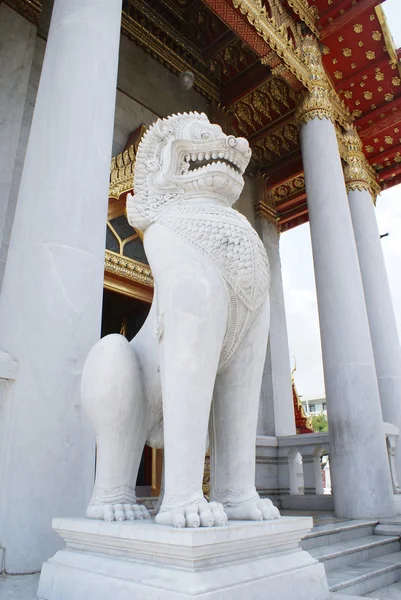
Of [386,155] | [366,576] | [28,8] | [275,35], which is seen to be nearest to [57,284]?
[366,576]

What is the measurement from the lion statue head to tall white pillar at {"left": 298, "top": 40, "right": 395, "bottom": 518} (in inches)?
143

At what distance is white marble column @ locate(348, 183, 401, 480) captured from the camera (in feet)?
22.7

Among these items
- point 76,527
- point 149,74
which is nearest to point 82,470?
point 76,527

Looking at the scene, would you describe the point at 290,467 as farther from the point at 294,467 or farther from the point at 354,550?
the point at 354,550

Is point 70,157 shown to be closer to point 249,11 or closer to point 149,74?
point 249,11

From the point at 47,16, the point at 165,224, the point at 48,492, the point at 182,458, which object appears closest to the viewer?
the point at 182,458

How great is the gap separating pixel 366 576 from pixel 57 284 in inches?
98.2

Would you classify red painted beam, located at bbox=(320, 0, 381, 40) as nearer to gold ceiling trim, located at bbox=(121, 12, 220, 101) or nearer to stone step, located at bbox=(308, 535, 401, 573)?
gold ceiling trim, located at bbox=(121, 12, 220, 101)

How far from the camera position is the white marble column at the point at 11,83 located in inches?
170

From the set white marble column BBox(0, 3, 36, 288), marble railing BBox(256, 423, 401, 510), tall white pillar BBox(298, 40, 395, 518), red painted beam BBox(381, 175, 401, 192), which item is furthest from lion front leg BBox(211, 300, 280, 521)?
red painted beam BBox(381, 175, 401, 192)

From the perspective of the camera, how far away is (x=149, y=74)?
266 inches

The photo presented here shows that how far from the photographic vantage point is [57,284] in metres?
2.43

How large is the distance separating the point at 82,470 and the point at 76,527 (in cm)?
61

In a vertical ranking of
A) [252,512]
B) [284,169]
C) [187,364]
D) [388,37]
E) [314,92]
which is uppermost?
[388,37]
